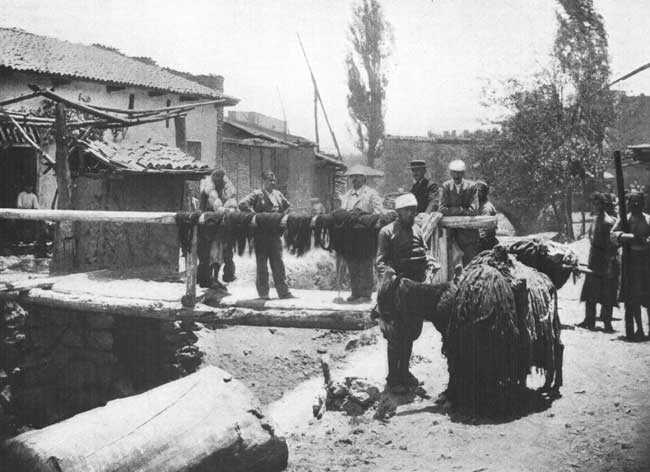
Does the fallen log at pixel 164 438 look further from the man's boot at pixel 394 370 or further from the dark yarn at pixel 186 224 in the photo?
the dark yarn at pixel 186 224

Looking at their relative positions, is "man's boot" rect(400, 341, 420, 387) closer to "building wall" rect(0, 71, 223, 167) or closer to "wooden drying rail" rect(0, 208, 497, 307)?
"wooden drying rail" rect(0, 208, 497, 307)

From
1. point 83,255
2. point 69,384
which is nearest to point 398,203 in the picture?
point 69,384

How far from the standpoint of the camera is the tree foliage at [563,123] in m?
20.5

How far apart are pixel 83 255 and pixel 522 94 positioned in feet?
55.3

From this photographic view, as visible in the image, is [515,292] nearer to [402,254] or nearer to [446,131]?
[402,254]

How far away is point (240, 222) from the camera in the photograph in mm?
7402

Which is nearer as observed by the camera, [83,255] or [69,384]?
[69,384]

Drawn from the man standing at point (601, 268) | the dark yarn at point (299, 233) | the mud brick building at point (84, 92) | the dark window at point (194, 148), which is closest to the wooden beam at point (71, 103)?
the dark yarn at point (299, 233)

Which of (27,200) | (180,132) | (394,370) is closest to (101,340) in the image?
(394,370)

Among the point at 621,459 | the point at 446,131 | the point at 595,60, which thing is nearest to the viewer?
the point at 621,459

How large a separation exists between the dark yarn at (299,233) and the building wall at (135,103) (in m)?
10.5

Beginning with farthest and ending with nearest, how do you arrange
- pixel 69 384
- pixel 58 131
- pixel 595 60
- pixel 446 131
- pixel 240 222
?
pixel 446 131, pixel 595 60, pixel 58 131, pixel 69 384, pixel 240 222

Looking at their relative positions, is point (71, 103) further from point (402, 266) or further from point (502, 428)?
point (502, 428)

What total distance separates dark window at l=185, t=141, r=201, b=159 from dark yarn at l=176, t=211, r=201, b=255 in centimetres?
1757
